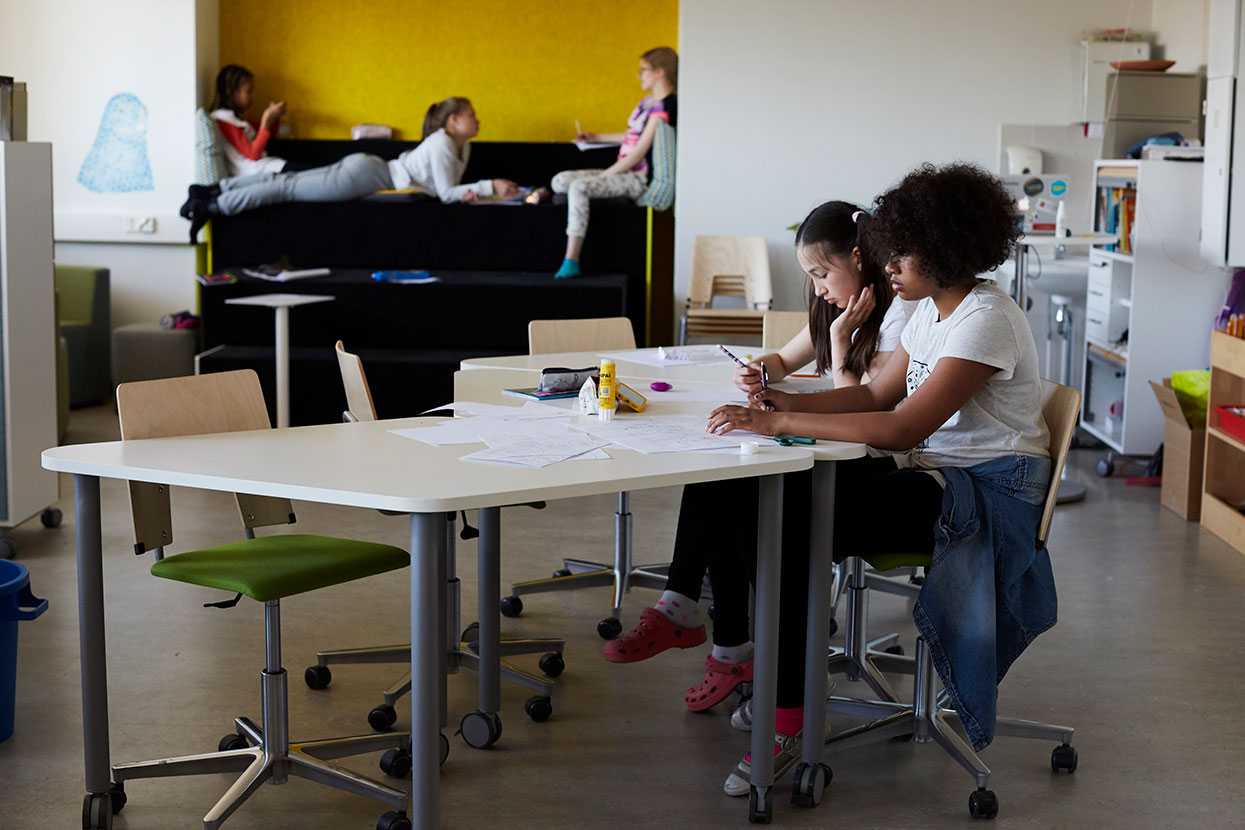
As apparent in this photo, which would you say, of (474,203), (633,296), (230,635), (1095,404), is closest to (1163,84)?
(1095,404)

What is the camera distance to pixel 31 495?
5.09 metres

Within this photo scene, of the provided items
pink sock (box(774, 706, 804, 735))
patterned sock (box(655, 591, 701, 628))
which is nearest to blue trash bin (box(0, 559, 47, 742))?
patterned sock (box(655, 591, 701, 628))

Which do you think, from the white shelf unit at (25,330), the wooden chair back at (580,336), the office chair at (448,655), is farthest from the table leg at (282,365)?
the office chair at (448,655)

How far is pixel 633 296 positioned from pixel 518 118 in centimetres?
185

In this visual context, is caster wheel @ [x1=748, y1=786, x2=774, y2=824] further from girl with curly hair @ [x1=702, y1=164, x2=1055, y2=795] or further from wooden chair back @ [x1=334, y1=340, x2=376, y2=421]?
wooden chair back @ [x1=334, y1=340, x2=376, y2=421]

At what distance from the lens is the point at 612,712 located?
356 centimetres

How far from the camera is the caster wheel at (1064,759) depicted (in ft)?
10.6

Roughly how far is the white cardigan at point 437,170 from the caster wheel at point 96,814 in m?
5.42

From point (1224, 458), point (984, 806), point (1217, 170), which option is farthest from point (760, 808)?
point (1217, 170)

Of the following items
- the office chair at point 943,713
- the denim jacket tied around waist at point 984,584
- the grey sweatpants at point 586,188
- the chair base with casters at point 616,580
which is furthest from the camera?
the grey sweatpants at point 586,188

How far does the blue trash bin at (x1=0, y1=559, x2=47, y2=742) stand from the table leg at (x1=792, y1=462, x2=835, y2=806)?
172 centimetres

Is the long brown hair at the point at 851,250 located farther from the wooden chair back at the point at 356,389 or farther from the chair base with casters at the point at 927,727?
the wooden chair back at the point at 356,389

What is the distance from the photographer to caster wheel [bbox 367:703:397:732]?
11.2 ft

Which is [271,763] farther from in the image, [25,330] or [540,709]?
[25,330]
